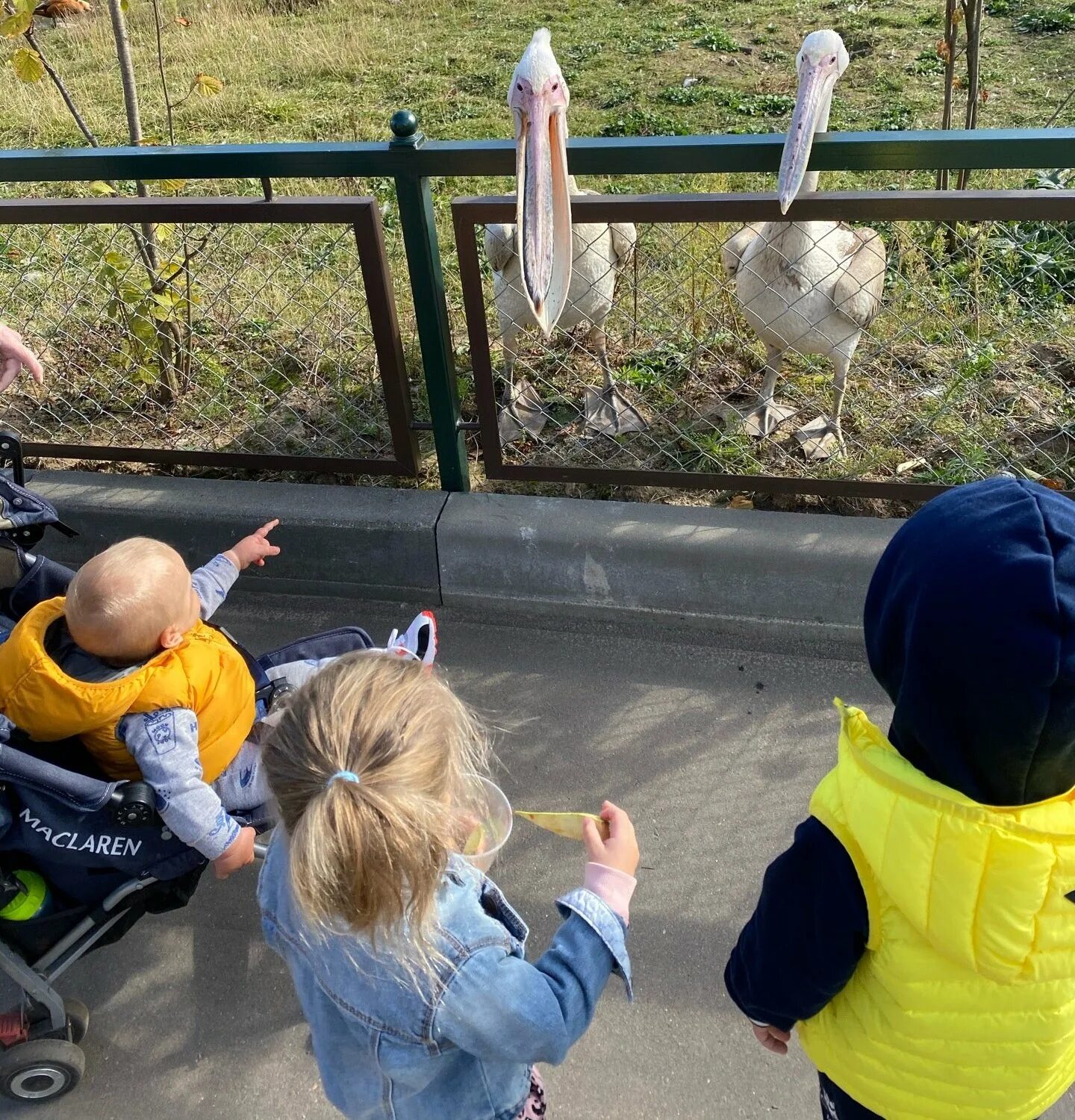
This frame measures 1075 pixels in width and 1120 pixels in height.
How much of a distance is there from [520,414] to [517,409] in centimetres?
2

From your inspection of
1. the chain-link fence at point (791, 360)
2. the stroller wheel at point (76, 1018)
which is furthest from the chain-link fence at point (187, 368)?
the stroller wheel at point (76, 1018)

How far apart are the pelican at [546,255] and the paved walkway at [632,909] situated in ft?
3.53

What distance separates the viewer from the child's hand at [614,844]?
64.6 inches

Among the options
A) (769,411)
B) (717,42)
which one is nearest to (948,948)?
(769,411)

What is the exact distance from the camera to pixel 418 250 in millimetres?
3166

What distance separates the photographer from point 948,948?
4.23 ft

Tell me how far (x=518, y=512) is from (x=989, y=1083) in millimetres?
2340

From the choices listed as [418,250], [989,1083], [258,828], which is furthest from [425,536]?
[989,1083]

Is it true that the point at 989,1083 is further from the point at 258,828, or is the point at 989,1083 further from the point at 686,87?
the point at 686,87

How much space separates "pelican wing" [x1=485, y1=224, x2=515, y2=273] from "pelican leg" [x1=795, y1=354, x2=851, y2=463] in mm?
1340

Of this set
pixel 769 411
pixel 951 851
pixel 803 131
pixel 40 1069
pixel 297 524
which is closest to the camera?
pixel 951 851

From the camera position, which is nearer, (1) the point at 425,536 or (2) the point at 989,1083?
(2) the point at 989,1083

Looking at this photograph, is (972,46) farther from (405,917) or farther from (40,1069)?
(40,1069)

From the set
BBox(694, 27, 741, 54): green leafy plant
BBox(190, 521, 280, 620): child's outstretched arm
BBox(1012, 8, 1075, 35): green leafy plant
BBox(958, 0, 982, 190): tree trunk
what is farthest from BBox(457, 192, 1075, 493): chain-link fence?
BBox(694, 27, 741, 54): green leafy plant
